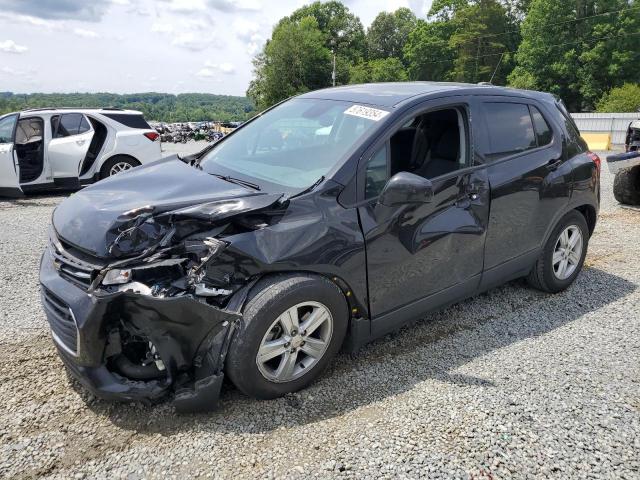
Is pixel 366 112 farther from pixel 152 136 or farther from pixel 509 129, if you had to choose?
pixel 152 136

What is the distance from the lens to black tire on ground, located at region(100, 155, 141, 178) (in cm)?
965

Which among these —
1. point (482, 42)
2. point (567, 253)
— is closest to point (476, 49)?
point (482, 42)

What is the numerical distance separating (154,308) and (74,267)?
0.61 metres

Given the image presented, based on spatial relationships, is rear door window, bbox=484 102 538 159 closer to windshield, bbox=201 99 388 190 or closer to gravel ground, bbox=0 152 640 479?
windshield, bbox=201 99 388 190

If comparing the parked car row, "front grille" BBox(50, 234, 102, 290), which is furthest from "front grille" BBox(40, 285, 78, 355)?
the parked car row

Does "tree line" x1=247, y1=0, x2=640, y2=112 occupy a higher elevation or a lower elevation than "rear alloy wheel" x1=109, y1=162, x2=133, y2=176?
higher

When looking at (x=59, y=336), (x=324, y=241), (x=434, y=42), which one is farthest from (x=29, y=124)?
(x=434, y=42)

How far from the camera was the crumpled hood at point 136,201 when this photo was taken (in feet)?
8.70

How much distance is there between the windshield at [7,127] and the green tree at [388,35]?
75.8m

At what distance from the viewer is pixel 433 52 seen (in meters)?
65.1

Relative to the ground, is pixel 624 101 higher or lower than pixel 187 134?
higher

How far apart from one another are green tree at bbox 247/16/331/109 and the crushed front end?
61516 millimetres

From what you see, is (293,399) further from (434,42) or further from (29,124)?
(434,42)

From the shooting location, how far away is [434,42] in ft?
210
